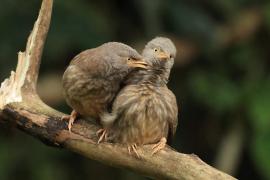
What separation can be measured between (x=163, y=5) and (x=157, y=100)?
9.89ft

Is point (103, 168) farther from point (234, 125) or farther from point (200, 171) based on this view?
point (200, 171)

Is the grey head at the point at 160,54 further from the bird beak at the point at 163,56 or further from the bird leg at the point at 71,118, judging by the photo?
the bird leg at the point at 71,118

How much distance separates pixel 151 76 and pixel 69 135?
20.3 inches

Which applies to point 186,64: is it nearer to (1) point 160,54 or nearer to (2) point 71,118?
(2) point 71,118

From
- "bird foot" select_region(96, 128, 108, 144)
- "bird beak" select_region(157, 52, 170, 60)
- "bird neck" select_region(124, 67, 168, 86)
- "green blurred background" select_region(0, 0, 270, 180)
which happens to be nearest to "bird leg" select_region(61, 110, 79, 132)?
"bird foot" select_region(96, 128, 108, 144)

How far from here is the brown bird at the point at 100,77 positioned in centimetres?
448

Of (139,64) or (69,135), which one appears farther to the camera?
(69,135)

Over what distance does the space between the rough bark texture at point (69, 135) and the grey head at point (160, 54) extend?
42cm

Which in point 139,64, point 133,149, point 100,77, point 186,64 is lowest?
point 133,149

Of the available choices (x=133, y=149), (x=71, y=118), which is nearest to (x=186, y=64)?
(x=71, y=118)

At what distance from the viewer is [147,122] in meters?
4.49

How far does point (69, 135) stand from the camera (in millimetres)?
4590

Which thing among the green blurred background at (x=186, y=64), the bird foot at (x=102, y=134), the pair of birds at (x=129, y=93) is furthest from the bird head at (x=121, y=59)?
the green blurred background at (x=186, y=64)

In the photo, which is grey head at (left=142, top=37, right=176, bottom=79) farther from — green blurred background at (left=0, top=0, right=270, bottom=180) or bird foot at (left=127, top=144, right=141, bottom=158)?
green blurred background at (left=0, top=0, right=270, bottom=180)
